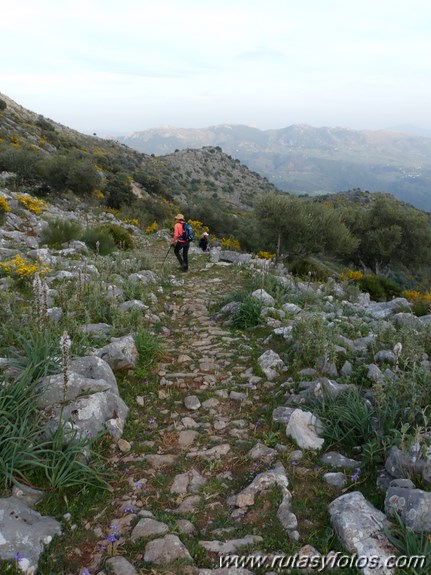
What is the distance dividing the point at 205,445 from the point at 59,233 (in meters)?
10.9

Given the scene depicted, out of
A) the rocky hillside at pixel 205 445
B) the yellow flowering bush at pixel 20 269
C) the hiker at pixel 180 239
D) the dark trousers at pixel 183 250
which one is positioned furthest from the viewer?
the dark trousers at pixel 183 250

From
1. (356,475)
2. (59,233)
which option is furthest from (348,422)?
(59,233)

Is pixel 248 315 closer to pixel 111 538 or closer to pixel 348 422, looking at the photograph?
pixel 348 422

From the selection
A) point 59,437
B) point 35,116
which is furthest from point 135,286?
point 35,116

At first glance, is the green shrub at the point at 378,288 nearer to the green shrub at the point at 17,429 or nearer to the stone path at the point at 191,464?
the stone path at the point at 191,464

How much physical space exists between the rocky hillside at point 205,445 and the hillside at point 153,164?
32.7 meters

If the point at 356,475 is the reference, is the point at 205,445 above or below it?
below

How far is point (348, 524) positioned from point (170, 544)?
4.73ft

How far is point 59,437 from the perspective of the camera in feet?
12.5

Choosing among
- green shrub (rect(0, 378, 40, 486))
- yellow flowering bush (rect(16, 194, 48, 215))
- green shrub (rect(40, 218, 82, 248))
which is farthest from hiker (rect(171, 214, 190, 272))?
green shrub (rect(0, 378, 40, 486))

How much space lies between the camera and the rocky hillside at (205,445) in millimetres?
3053

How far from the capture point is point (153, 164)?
80.9 metres

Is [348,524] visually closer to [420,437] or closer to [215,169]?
[420,437]

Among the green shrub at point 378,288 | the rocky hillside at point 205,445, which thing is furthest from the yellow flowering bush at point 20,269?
the green shrub at point 378,288
